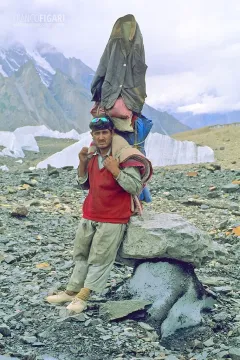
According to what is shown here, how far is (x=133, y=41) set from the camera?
19.0 ft

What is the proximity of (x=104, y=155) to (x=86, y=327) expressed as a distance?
167cm

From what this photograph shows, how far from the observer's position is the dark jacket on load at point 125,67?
5656 millimetres

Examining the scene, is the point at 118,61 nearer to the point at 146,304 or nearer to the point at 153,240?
the point at 153,240

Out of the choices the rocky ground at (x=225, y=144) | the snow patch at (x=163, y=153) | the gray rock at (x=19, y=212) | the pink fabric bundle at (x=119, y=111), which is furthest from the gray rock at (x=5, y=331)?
the snow patch at (x=163, y=153)

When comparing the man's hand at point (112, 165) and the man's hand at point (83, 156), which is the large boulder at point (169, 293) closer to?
the man's hand at point (112, 165)

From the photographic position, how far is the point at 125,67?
5.72 metres

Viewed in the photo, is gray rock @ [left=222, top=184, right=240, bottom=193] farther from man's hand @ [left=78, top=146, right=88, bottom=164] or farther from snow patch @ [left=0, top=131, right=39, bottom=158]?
snow patch @ [left=0, top=131, right=39, bottom=158]

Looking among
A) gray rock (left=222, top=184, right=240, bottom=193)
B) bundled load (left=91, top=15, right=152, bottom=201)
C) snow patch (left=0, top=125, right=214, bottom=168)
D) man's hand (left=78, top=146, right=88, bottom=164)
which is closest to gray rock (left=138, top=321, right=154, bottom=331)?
bundled load (left=91, top=15, right=152, bottom=201)

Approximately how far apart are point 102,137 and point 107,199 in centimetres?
61

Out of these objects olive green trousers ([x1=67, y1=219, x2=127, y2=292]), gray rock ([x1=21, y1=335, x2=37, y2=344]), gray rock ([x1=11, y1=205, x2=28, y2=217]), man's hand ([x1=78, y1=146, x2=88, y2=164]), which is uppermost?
man's hand ([x1=78, y1=146, x2=88, y2=164])

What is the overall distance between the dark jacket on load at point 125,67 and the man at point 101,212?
1.92 feet

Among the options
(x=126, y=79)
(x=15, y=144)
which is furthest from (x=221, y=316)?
(x=15, y=144)

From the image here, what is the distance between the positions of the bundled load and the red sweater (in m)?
0.55

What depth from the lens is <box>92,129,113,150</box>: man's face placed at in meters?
5.12
